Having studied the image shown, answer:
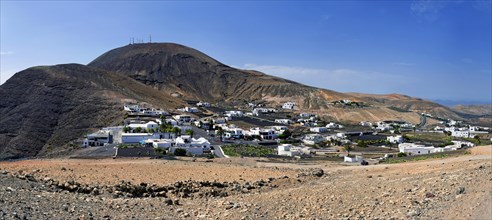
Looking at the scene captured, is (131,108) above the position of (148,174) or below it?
above

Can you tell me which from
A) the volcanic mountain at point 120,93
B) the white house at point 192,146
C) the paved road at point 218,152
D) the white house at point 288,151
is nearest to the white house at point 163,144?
the white house at point 192,146

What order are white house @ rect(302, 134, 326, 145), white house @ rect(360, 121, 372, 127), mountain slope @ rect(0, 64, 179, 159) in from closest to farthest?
1. mountain slope @ rect(0, 64, 179, 159)
2. white house @ rect(302, 134, 326, 145)
3. white house @ rect(360, 121, 372, 127)

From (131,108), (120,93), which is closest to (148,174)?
(131,108)

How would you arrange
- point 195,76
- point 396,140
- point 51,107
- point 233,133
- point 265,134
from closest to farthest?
point 233,133 → point 396,140 → point 265,134 → point 51,107 → point 195,76

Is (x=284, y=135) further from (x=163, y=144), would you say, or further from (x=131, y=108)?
(x=131, y=108)

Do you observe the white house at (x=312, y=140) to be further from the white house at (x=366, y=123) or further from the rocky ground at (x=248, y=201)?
the rocky ground at (x=248, y=201)

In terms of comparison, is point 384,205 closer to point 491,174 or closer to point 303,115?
point 491,174

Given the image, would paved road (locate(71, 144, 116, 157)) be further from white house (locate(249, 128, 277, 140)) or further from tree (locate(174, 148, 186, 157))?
white house (locate(249, 128, 277, 140))

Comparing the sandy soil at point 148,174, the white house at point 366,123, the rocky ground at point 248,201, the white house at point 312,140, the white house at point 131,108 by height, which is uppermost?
the white house at point 131,108

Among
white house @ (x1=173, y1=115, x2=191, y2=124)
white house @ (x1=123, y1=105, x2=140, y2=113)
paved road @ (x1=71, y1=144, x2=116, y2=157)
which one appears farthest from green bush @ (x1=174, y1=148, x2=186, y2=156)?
white house @ (x1=123, y1=105, x2=140, y2=113)
